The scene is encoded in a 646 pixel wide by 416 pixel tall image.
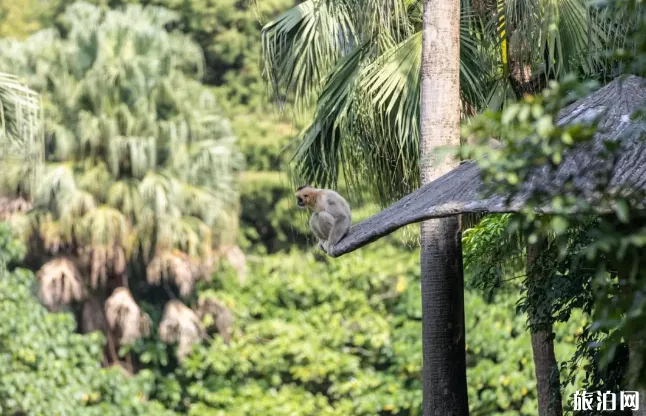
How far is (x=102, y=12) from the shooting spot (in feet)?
76.4

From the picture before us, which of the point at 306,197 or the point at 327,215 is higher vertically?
the point at 306,197

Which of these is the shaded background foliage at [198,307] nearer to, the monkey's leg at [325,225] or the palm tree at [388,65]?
the palm tree at [388,65]

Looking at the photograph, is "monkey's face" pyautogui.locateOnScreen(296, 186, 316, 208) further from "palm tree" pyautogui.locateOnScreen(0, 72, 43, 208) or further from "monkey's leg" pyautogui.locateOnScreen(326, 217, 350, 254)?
"palm tree" pyautogui.locateOnScreen(0, 72, 43, 208)

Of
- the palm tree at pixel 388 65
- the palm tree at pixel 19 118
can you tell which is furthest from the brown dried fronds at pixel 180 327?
the palm tree at pixel 388 65

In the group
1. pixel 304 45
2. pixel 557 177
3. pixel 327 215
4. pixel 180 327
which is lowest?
pixel 180 327

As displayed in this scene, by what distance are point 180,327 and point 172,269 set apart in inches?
44.9

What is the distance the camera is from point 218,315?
21.0 meters

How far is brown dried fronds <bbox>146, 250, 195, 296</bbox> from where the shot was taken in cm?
1988

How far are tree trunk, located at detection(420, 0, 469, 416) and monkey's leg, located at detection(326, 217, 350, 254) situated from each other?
65cm

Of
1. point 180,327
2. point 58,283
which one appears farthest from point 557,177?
point 180,327

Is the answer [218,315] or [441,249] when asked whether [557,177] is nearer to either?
[441,249]

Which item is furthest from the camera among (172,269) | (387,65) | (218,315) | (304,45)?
(218,315)

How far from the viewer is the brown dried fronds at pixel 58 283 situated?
1898cm

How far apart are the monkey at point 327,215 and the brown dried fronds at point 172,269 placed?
1090cm
